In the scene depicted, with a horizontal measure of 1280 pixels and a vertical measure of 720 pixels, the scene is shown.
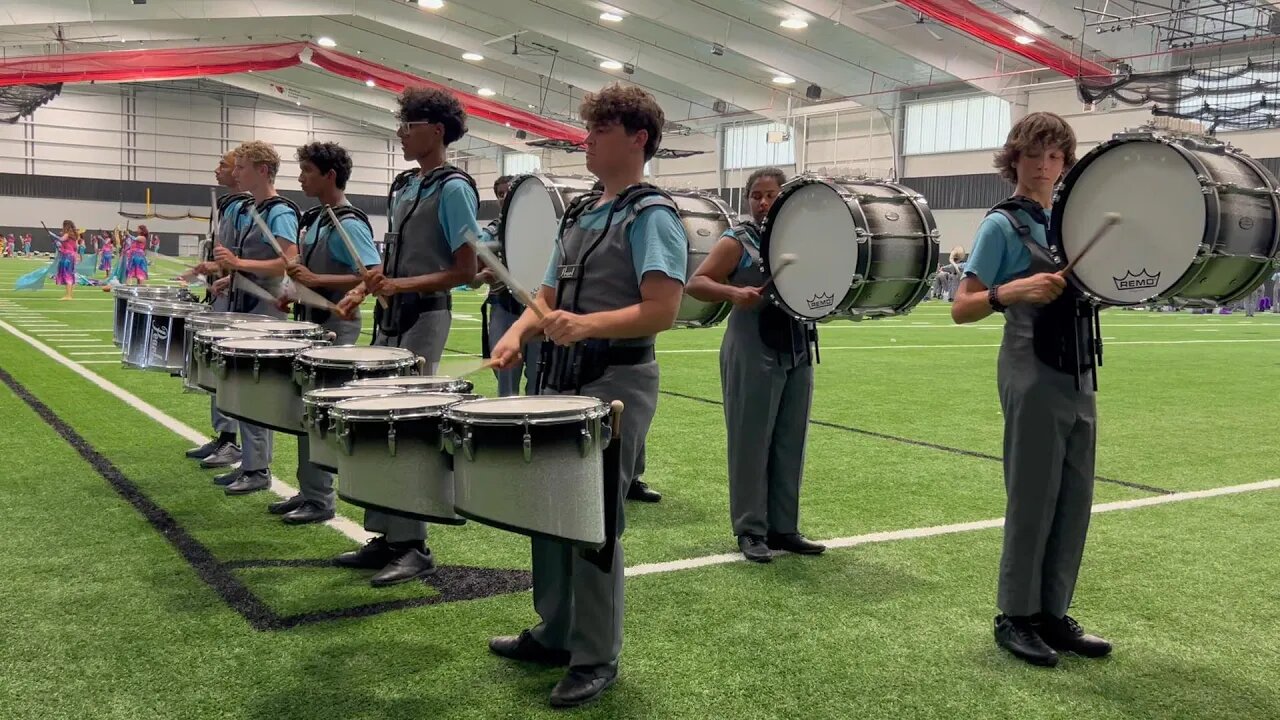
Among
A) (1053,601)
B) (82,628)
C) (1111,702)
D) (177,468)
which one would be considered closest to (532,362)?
(177,468)

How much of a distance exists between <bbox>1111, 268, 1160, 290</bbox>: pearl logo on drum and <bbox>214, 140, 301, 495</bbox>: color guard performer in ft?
14.4

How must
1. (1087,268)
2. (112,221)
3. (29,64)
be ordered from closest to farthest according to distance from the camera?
(1087,268), (29,64), (112,221)

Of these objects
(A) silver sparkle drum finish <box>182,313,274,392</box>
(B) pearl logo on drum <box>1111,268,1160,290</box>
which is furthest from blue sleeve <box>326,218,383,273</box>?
(B) pearl logo on drum <box>1111,268,1160,290</box>

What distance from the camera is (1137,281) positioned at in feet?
10.8

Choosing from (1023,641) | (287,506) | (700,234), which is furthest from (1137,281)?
(287,506)

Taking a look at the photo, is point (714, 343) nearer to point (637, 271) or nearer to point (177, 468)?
point (177, 468)

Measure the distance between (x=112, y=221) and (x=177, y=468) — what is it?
46.5 meters

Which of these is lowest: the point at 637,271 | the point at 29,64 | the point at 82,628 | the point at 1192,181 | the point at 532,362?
the point at 82,628

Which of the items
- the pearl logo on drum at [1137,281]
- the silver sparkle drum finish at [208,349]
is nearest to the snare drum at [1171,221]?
the pearl logo on drum at [1137,281]

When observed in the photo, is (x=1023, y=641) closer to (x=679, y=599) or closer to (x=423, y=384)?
(x=679, y=599)

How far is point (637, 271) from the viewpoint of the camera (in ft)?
10.1

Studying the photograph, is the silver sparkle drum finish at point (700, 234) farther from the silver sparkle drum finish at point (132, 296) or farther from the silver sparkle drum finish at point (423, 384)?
the silver sparkle drum finish at point (132, 296)

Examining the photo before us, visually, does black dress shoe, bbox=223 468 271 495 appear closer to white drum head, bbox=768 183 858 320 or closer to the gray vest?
white drum head, bbox=768 183 858 320

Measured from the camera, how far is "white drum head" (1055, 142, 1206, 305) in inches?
125
